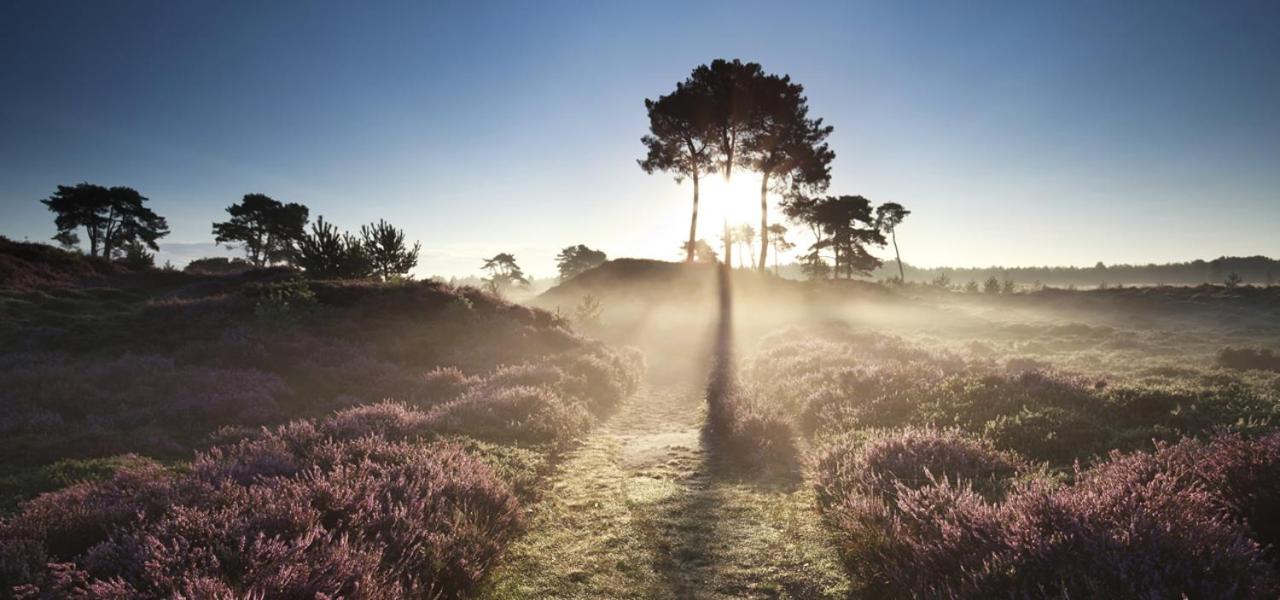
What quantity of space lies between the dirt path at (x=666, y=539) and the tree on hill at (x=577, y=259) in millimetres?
84992

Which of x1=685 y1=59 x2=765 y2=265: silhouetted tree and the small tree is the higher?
x1=685 y1=59 x2=765 y2=265: silhouetted tree

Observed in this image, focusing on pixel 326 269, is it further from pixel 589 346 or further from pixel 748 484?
pixel 748 484

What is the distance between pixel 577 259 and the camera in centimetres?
9244

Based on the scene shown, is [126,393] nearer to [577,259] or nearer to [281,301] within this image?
[281,301]

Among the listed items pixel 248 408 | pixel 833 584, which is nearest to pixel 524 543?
pixel 833 584

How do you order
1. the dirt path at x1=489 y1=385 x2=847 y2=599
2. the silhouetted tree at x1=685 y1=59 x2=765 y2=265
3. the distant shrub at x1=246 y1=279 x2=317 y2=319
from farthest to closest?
the silhouetted tree at x1=685 y1=59 x2=765 y2=265 < the distant shrub at x1=246 y1=279 x2=317 y2=319 < the dirt path at x1=489 y1=385 x2=847 y2=599

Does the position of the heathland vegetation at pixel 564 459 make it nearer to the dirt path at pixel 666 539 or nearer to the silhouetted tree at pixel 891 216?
the dirt path at pixel 666 539

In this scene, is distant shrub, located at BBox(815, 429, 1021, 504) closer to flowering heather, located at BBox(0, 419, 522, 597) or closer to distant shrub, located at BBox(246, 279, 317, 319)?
flowering heather, located at BBox(0, 419, 522, 597)

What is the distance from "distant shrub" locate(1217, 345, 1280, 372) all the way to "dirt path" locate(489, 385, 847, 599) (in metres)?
21.0

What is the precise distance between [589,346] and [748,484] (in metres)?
12.7

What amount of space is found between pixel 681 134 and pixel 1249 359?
3681 cm

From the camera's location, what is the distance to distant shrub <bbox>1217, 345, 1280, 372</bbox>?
54.8 feet

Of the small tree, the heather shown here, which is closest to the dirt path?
the heather

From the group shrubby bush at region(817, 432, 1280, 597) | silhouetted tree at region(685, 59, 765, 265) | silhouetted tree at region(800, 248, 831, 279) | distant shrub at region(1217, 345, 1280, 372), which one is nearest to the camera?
shrubby bush at region(817, 432, 1280, 597)
